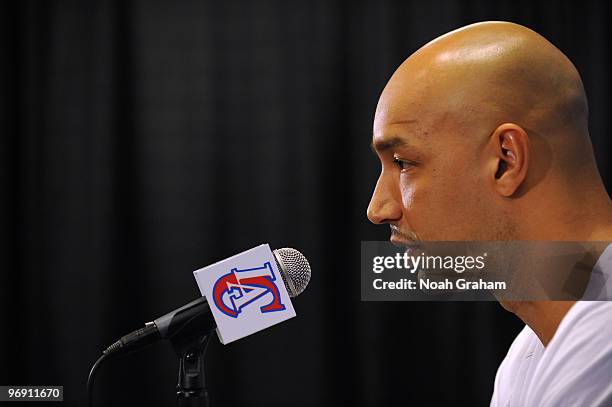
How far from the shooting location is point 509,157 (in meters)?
0.69

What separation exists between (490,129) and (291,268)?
0.31 m

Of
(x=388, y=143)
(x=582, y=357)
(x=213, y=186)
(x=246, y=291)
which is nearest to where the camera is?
(x=582, y=357)

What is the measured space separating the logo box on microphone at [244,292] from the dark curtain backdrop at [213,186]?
1426 millimetres

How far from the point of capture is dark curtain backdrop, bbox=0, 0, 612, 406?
229 cm

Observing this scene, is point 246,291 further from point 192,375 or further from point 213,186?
point 213,186

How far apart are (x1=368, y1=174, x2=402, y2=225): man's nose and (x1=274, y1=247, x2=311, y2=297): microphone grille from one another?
15 centimetres

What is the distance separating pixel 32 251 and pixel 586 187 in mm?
1998

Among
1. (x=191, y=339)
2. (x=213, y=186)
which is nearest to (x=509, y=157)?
(x=191, y=339)

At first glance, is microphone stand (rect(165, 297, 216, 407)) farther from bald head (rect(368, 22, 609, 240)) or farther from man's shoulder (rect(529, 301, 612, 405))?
man's shoulder (rect(529, 301, 612, 405))

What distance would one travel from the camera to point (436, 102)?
71 cm

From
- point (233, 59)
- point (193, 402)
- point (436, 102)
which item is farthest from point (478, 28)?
point (233, 59)

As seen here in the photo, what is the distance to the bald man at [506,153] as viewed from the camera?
680 mm

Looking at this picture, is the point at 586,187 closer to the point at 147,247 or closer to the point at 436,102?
the point at 436,102

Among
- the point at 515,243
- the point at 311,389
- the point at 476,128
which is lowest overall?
the point at 311,389
